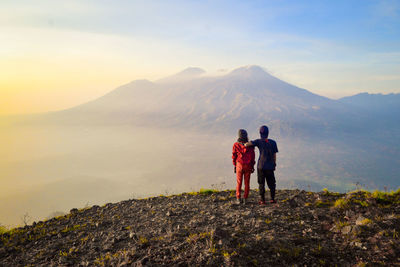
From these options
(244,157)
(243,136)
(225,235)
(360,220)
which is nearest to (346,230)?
(360,220)

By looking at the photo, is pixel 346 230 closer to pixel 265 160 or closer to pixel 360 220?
pixel 360 220

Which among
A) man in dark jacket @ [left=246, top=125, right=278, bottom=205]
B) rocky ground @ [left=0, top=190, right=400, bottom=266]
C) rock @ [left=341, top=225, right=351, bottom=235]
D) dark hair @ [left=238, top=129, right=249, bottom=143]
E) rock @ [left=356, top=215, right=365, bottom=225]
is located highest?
dark hair @ [left=238, top=129, right=249, bottom=143]

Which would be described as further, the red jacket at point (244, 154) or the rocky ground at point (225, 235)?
the red jacket at point (244, 154)

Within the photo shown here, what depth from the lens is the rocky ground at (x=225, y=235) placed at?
4.25 meters

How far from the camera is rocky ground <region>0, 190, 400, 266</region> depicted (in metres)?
4.25

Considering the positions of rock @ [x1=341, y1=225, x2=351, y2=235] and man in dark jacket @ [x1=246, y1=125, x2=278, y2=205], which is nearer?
rock @ [x1=341, y1=225, x2=351, y2=235]

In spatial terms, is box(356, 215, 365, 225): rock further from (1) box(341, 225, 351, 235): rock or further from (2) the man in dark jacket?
(2) the man in dark jacket

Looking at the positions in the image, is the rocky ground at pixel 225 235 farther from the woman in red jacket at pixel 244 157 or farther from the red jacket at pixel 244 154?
the red jacket at pixel 244 154

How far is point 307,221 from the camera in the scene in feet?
19.0

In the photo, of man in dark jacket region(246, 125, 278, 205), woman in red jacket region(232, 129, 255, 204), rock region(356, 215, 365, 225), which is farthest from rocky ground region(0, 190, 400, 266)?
woman in red jacket region(232, 129, 255, 204)

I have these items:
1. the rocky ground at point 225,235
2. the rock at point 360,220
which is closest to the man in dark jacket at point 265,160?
the rocky ground at point 225,235

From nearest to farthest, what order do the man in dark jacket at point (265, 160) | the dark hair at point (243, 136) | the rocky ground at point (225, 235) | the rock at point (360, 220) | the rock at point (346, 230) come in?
the rocky ground at point (225, 235)
the rock at point (346, 230)
the rock at point (360, 220)
the man in dark jacket at point (265, 160)
the dark hair at point (243, 136)

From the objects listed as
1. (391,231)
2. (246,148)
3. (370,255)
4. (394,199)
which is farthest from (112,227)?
(394,199)

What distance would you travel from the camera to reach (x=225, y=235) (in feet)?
16.3
